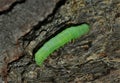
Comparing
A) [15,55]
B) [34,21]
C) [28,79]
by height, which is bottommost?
[28,79]

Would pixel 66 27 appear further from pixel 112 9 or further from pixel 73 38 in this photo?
pixel 112 9

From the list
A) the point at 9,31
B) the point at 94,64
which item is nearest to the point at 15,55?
the point at 9,31

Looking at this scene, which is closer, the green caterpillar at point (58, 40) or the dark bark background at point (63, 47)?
the dark bark background at point (63, 47)

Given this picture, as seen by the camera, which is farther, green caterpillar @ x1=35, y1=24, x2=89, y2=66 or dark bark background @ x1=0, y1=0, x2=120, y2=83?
green caterpillar @ x1=35, y1=24, x2=89, y2=66
